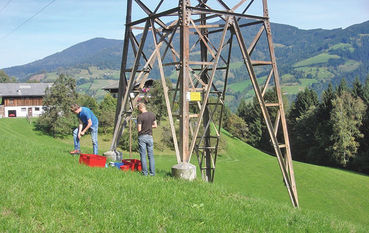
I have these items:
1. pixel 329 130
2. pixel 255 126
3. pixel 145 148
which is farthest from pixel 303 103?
pixel 145 148

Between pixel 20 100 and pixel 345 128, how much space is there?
68.8 metres

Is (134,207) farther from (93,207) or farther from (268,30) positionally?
(268,30)

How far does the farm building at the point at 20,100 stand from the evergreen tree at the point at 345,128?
61.8m

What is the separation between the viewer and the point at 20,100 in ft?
283

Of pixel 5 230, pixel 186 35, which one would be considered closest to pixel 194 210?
pixel 5 230

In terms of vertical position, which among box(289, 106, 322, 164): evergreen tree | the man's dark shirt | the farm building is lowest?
box(289, 106, 322, 164): evergreen tree

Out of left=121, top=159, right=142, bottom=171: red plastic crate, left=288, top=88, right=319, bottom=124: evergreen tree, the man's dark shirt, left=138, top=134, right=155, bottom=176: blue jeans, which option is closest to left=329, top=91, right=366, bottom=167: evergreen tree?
left=288, top=88, right=319, bottom=124: evergreen tree

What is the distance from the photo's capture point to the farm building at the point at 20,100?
85.6m

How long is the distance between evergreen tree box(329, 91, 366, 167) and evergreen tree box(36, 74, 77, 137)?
4456cm

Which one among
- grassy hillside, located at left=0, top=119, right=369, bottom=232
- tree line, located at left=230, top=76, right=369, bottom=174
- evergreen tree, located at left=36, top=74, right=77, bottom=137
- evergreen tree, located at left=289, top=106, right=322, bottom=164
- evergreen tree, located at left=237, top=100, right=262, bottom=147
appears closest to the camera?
grassy hillside, located at left=0, top=119, right=369, bottom=232

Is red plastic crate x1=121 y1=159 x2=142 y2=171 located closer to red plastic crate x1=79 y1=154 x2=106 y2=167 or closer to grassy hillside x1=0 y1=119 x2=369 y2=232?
red plastic crate x1=79 y1=154 x2=106 y2=167

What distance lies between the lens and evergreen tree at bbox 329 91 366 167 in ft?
213

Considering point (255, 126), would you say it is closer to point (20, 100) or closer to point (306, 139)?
point (306, 139)

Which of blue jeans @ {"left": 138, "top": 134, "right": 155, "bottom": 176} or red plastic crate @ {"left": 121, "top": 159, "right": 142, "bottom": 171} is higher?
blue jeans @ {"left": 138, "top": 134, "right": 155, "bottom": 176}
